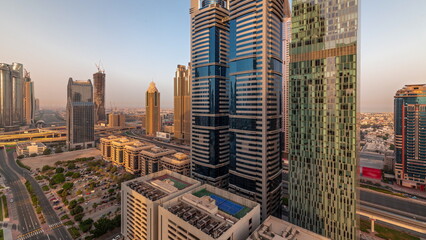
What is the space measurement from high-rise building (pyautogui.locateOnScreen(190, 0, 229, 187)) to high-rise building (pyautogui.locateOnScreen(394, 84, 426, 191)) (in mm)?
108563

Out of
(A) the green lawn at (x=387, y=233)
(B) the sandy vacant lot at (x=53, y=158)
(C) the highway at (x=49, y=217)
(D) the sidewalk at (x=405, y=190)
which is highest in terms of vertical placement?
(B) the sandy vacant lot at (x=53, y=158)

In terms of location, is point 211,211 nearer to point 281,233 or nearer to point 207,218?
point 207,218

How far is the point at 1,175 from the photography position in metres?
132

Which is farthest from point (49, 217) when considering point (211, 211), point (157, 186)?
point (211, 211)

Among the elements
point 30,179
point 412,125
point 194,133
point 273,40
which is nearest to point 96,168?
point 30,179

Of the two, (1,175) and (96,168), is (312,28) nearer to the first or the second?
(96,168)

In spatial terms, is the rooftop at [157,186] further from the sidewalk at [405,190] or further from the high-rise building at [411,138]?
the high-rise building at [411,138]

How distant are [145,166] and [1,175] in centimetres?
10398

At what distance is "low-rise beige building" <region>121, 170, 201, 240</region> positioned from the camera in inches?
2157

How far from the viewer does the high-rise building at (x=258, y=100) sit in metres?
78.6

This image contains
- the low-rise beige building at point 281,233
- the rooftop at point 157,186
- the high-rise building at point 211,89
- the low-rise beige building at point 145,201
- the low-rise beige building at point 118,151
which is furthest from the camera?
the low-rise beige building at point 118,151

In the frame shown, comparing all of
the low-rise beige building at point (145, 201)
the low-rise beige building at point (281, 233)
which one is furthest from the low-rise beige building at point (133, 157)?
the low-rise beige building at point (281, 233)

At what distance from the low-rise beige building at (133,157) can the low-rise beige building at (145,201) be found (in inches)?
2919

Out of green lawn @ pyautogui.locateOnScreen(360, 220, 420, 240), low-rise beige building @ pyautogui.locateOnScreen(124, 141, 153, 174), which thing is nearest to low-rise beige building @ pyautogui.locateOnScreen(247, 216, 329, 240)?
green lawn @ pyautogui.locateOnScreen(360, 220, 420, 240)
